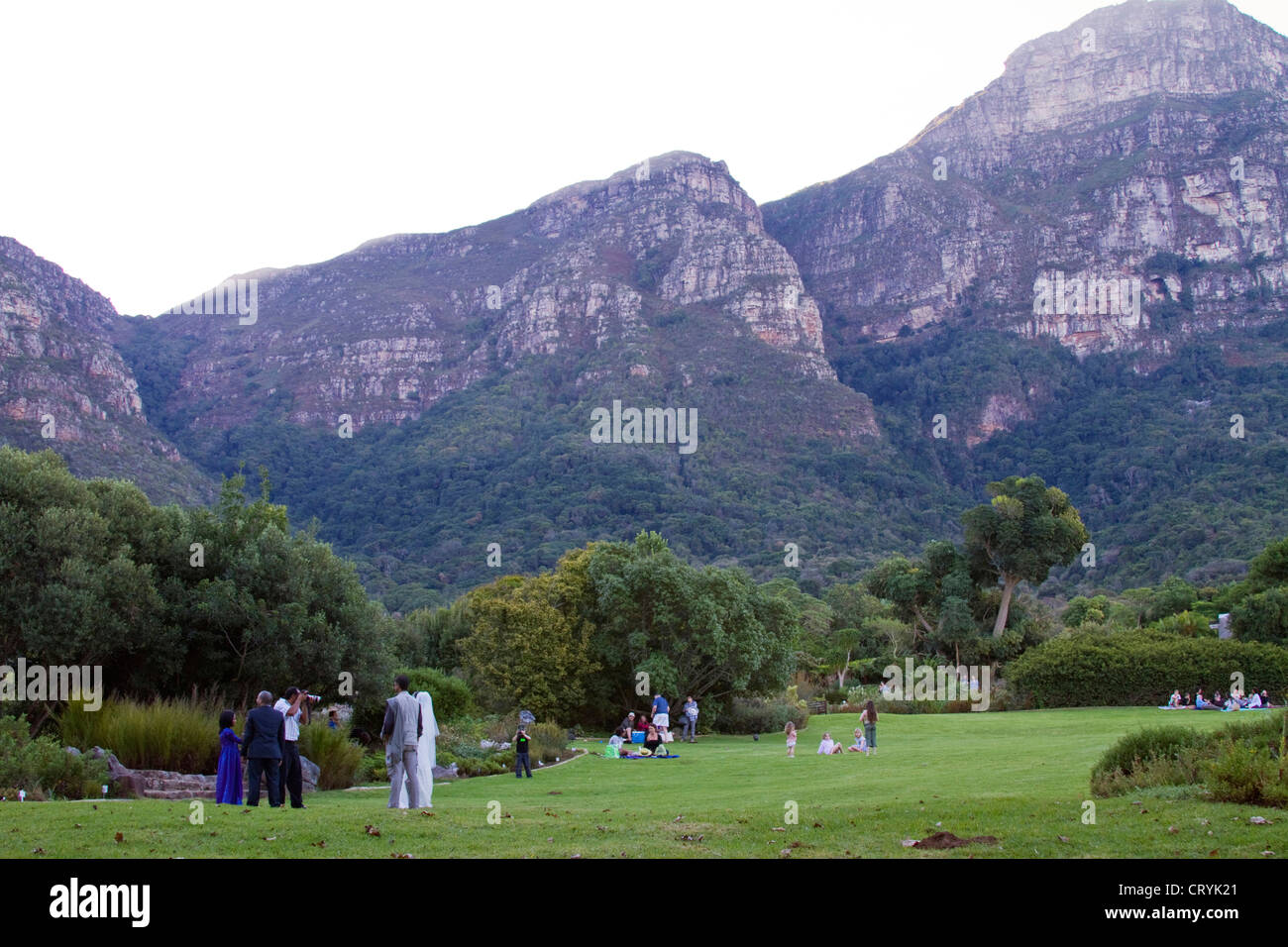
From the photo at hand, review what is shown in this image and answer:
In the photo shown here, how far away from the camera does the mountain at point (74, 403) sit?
8300cm

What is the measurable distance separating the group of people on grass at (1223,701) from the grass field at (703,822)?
21.2 m

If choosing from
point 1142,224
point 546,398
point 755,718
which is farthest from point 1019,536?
point 1142,224

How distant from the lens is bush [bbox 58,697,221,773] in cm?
1680

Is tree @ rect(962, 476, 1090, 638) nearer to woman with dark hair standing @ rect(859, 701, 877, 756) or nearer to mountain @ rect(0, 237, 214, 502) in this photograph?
woman with dark hair standing @ rect(859, 701, 877, 756)

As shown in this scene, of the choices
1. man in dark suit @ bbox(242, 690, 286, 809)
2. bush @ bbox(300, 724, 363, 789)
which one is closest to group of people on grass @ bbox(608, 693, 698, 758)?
bush @ bbox(300, 724, 363, 789)

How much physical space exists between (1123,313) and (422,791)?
169 metres

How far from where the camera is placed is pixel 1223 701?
38188mm

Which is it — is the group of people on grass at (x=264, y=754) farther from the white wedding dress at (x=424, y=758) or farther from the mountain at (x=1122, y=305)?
the mountain at (x=1122, y=305)

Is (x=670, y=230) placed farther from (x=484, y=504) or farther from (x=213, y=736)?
(x=213, y=736)

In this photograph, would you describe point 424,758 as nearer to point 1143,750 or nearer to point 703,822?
point 703,822

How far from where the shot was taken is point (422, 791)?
13.0 metres

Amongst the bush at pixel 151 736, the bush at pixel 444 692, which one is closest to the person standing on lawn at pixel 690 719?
the bush at pixel 444 692

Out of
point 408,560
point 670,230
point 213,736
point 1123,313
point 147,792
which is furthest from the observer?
point 670,230
